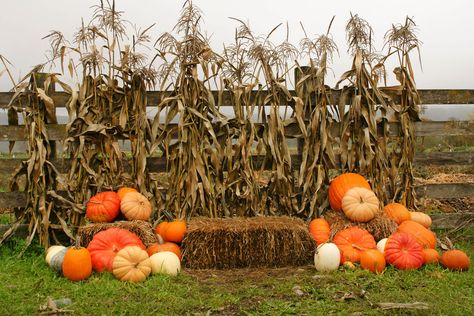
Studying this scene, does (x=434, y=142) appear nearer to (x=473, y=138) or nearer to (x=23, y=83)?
(x=473, y=138)

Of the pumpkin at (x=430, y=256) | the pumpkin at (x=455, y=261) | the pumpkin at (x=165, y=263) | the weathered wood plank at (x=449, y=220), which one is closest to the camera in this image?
the pumpkin at (x=165, y=263)

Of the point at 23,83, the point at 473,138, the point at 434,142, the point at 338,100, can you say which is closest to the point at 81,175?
the point at 23,83

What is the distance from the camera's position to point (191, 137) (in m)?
6.87

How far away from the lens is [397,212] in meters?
6.97

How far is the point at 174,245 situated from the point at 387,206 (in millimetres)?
2949

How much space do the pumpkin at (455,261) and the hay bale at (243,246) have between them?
155 centimetres

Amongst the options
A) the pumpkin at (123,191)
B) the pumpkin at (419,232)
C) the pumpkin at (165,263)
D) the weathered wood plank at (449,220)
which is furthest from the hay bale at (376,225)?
the pumpkin at (123,191)

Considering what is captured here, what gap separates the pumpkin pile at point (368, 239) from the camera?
5758 millimetres

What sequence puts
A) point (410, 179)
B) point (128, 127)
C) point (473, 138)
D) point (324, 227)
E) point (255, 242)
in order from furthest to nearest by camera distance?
1. point (473, 138)
2. point (410, 179)
3. point (128, 127)
4. point (324, 227)
5. point (255, 242)

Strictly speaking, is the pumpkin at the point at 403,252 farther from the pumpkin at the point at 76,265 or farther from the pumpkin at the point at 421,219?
the pumpkin at the point at 76,265

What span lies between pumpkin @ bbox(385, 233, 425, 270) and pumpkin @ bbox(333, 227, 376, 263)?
27cm

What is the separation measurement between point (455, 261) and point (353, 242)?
111 centimetres

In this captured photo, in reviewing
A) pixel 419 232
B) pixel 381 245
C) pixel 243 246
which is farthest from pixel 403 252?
pixel 243 246

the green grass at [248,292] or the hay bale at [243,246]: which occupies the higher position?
the hay bale at [243,246]
